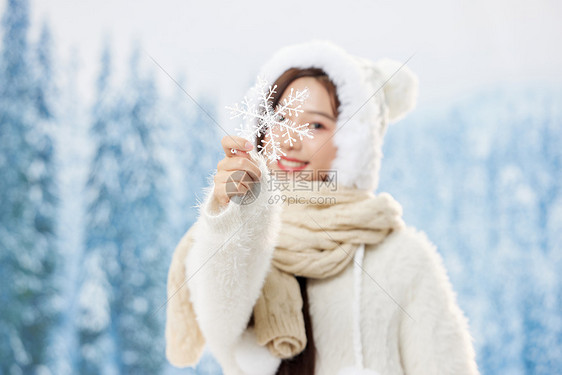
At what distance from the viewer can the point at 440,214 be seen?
89.1 inches

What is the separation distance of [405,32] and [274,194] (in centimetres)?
186

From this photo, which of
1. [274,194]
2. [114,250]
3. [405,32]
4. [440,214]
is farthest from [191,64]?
[274,194]

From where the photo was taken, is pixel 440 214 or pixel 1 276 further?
pixel 440 214

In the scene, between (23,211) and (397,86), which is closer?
(397,86)

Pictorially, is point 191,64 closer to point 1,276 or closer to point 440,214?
point 1,276

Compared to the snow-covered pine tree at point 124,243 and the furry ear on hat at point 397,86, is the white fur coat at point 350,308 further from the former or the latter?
the snow-covered pine tree at point 124,243

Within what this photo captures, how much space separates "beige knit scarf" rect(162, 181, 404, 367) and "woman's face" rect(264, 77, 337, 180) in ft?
0.10

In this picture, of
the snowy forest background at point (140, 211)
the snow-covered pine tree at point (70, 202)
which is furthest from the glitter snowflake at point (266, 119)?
the snow-covered pine tree at point (70, 202)

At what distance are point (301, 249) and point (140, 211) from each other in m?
1.22

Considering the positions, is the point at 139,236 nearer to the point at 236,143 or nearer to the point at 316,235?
the point at 316,235

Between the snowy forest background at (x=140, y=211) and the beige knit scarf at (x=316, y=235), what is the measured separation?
0.93 meters

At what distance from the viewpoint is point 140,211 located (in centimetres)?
193

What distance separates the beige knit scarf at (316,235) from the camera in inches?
31.7

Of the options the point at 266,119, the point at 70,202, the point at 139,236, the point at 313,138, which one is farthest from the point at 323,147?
the point at 70,202
